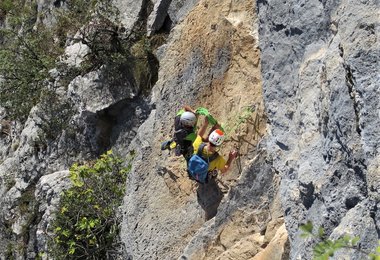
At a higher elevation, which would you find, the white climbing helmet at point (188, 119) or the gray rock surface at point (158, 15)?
the gray rock surface at point (158, 15)

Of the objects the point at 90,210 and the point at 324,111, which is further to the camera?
the point at 90,210

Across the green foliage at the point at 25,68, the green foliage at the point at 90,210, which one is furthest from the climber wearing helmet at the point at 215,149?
the green foliage at the point at 25,68

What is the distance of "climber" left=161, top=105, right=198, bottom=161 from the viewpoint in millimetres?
8883

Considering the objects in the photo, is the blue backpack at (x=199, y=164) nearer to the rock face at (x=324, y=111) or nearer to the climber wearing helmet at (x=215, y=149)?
the climber wearing helmet at (x=215, y=149)

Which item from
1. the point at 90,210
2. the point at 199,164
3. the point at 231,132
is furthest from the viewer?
the point at 90,210

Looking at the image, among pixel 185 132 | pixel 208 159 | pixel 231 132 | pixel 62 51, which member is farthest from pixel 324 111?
pixel 62 51

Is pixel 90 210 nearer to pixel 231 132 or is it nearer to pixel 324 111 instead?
pixel 231 132

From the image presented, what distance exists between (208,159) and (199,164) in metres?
0.15

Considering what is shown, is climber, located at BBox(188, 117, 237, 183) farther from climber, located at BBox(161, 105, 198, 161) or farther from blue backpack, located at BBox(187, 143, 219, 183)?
climber, located at BBox(161, 105, 198, 161)

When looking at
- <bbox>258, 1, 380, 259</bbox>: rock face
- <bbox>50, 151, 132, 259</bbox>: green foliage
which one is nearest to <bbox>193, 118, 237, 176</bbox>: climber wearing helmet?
<bbox>258, 1, 380, 259</bbox>: rock face

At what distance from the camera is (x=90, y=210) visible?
1195cm

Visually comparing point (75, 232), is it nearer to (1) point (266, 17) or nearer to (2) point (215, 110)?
(2) point (215, 110)

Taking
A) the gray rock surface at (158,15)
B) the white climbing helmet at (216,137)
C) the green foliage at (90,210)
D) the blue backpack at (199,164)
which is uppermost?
the gray rock surface at (158,15)

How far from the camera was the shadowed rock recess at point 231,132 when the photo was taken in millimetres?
5297
